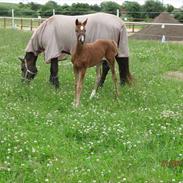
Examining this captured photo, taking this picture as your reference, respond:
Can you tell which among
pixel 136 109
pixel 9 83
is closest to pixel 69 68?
pixel 9 83

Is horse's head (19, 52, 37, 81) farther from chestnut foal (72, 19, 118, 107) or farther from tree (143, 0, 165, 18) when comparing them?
tree (143, 0, 165, 18)

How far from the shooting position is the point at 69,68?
1583 centimetres

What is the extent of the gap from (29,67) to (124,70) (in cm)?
237

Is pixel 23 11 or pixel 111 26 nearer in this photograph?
pixel 111 26

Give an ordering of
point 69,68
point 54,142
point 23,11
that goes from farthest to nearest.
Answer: point 23,11 → point 69,68 → point 54,142

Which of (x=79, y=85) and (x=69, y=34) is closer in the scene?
(x=79, y=85)

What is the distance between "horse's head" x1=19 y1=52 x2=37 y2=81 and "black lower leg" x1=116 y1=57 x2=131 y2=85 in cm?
210

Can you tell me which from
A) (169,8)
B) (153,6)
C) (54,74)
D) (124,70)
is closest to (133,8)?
(153,6)

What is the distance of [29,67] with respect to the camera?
1238 cm

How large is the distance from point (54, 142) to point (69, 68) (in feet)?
28.0

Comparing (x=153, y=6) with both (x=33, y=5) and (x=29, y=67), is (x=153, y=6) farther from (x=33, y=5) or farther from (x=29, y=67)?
(x=29, y=67)

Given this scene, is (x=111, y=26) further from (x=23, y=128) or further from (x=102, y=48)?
(x=23, y=128)

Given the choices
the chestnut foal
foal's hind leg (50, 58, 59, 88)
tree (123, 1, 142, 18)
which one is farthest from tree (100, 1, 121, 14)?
the chestnut foal

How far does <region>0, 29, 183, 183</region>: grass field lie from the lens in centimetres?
625
